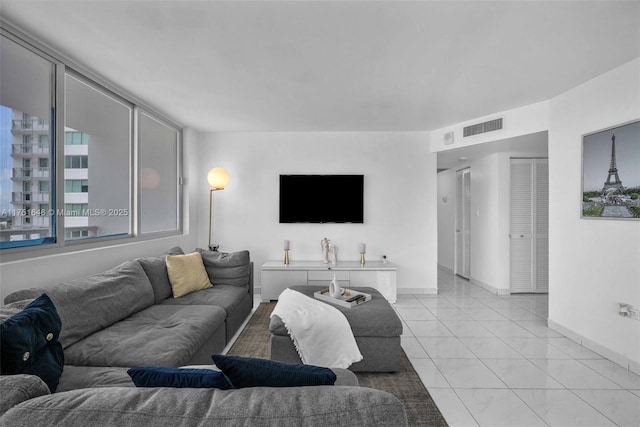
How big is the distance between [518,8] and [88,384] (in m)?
3.18

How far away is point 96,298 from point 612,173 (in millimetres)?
4252

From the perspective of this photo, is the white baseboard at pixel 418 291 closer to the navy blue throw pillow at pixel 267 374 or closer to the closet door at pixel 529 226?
the closet door at pixel 529 226

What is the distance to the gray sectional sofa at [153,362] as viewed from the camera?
0.76m

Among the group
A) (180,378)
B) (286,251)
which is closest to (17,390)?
(180,378)

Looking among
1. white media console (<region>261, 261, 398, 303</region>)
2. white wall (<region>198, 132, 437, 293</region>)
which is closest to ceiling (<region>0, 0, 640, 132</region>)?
white wall (<region>198, 132, 437, 293</region>)

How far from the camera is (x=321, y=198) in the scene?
16.9 feet

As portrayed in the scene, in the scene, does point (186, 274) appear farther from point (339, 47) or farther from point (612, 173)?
point (612, 173)

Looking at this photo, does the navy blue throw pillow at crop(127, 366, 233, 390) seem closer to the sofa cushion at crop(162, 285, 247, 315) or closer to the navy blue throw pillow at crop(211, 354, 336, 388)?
the navy blue throw pillow at crop(211, 354, 336, 388)

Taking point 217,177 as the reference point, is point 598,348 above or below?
below

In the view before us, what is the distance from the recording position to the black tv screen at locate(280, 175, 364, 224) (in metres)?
5.14

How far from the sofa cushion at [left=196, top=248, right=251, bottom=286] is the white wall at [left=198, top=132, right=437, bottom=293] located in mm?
1260

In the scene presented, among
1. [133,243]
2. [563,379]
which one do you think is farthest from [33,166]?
[563,379]

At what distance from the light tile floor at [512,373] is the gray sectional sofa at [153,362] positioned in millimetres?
1241

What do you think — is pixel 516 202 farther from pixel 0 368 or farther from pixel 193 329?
pixel 0 368
